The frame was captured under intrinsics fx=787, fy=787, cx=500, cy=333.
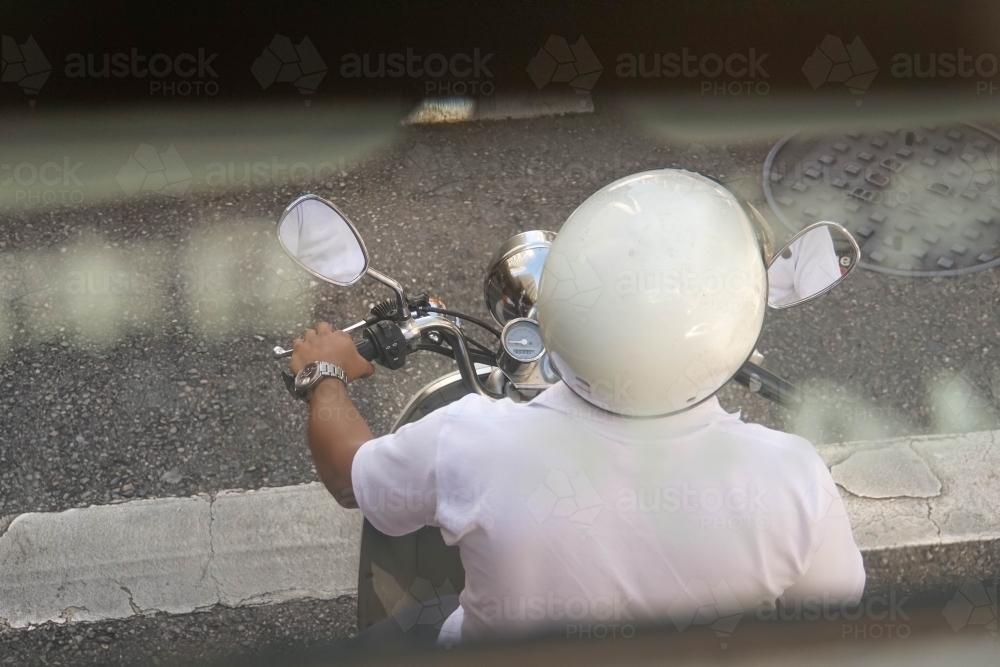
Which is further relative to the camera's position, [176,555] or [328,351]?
[176,555]

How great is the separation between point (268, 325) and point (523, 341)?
6.20ft

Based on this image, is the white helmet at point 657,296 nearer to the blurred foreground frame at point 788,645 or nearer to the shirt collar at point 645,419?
the shirt collar at point 645,419

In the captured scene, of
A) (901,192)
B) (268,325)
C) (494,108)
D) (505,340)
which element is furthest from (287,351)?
(901,192)

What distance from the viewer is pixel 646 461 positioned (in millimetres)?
1238

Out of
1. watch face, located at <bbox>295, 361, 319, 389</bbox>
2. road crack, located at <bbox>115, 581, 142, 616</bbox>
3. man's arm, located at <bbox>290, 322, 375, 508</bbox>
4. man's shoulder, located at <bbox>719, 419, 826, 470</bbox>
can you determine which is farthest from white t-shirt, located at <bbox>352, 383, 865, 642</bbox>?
road crack, located at <bbox>115, 581, 142, 616</bbox>

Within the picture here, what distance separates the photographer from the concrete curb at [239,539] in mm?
2607

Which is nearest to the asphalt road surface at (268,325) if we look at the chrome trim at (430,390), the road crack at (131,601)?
the road crack at (131,601)

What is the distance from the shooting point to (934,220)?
11.7 feet

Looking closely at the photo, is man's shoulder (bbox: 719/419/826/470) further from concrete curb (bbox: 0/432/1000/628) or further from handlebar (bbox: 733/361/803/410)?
concrete curb (bbox: 0/432/1000/628)

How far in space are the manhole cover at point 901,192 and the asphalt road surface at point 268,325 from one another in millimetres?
133

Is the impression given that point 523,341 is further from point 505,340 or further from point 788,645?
point 788,645

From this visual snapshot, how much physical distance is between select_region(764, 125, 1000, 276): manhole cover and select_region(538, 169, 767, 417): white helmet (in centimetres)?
244

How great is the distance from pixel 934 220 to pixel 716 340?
9.51 feet

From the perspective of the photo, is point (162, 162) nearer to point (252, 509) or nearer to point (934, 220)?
point (252, 509)
